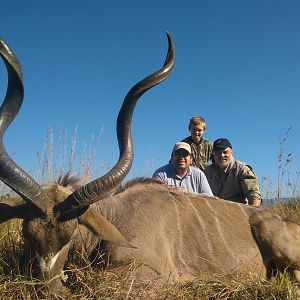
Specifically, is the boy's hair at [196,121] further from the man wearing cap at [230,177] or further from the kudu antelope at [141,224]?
the kudu antelope at [141,224]

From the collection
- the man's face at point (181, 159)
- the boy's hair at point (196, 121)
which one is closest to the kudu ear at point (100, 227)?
the man's face at point (181, 159)

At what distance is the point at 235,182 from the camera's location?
18.9 ft

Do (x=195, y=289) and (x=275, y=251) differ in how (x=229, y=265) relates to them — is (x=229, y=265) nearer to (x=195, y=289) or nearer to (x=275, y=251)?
(x=275, y=251)

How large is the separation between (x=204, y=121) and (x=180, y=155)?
1.34 meters

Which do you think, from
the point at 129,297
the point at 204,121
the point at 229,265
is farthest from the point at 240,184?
the point at 129,297

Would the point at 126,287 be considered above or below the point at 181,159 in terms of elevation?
below

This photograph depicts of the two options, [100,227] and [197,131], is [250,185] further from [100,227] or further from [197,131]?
[100,227]

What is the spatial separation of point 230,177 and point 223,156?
31cm

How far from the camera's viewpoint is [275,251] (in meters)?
3.99

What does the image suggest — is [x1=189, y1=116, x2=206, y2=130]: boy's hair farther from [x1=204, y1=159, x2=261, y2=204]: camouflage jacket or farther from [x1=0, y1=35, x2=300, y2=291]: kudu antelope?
[x1=0, y1=35, x2=300, y2=291]: kudu antelope

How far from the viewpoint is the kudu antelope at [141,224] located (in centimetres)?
289

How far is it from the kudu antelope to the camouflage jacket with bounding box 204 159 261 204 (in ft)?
3.85

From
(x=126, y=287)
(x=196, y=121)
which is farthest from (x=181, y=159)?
(x=126, y=287)

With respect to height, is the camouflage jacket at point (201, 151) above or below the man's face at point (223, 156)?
above
